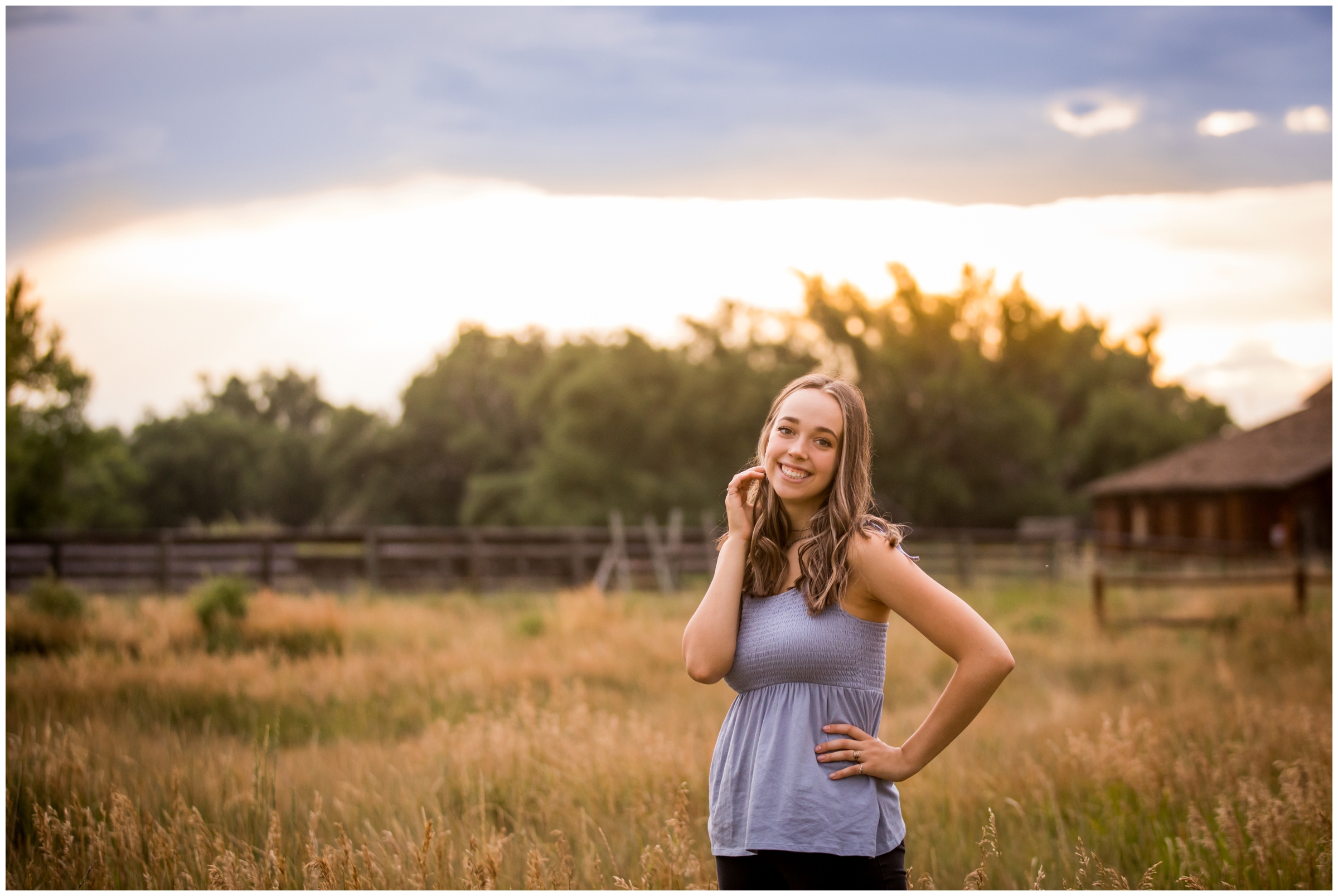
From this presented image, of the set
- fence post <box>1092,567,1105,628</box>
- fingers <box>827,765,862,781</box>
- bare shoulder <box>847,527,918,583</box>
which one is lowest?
fence post <box>1092,567,1105,628</box>

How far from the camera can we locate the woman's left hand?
219 centimetres

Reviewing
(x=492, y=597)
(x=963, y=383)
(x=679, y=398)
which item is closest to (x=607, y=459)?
(x=679, y=398)

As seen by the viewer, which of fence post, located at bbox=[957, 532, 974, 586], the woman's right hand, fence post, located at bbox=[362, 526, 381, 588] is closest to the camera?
the woman's right hand

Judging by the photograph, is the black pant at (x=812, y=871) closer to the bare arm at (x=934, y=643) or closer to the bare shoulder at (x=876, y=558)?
the bare arm at (x=934, y=643)

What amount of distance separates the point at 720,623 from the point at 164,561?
1720 cm

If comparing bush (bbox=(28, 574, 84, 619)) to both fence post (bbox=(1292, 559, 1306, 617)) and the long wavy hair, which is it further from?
fence post (bbox=(1292, 559, 1306, 617))

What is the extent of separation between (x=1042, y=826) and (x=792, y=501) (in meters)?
3.27

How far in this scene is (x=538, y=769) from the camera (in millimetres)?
5031

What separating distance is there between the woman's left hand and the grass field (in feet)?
3.35

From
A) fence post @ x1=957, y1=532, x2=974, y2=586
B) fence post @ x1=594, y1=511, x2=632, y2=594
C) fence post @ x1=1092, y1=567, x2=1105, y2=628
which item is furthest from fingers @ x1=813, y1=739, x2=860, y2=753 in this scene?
fence post @ x1=957, y1=532, x2=974, y2=586

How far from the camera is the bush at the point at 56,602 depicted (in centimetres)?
1002

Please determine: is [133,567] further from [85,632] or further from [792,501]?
[792,501]

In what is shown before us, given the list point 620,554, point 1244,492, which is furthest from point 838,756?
point 1244,492

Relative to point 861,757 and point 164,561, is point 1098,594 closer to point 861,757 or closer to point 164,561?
point 861,757
